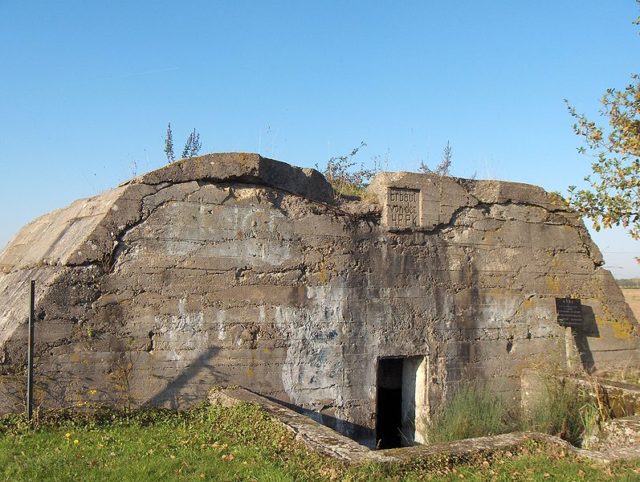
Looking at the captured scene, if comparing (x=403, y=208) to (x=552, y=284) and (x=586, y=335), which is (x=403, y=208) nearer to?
(x=552, y=284)

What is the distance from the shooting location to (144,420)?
6.28 meters

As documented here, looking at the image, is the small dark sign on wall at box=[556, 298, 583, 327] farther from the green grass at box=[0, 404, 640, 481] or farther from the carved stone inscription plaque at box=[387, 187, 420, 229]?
the green grass at box=[0, 404, 640, 481]

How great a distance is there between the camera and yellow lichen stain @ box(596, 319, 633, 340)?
31.1ft

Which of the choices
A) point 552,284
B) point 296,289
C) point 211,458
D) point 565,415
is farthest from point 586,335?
point 211,458

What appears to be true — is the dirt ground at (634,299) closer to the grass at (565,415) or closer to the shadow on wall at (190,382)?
the grass at (565,415)

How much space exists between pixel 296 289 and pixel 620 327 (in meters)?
5.26

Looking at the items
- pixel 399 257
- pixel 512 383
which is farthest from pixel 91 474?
pixel 512 383

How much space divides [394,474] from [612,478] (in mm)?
1687

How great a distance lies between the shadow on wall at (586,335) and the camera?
9195 mm

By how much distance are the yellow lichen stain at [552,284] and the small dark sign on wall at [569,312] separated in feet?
0.55

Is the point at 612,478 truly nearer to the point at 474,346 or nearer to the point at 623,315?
the point at 474,346

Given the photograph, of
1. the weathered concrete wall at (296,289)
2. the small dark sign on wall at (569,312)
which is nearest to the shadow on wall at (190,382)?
the weathered concrete wall at (296,289)

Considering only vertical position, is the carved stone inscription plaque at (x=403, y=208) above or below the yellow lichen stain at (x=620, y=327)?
above

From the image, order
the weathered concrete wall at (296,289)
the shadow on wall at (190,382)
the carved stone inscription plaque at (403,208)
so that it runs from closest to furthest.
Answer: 1. the weathered concrete wall at (296,289)
2. the shadow on wall at (190,382)
3. the carved stone inscription plaque at (403,208)
